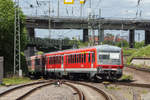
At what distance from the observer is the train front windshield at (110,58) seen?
25047 mm

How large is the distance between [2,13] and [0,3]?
1676mm

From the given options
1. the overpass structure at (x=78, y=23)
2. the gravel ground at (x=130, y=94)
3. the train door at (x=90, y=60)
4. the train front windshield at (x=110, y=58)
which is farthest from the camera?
the overpass structure at (x=78, y=23)

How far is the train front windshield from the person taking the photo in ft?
82.2

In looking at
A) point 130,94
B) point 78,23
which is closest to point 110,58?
point 130,94

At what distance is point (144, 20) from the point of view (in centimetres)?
7669

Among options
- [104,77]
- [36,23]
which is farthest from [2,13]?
[36,23]

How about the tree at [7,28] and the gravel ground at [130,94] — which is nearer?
the gravel ground at [130,94]

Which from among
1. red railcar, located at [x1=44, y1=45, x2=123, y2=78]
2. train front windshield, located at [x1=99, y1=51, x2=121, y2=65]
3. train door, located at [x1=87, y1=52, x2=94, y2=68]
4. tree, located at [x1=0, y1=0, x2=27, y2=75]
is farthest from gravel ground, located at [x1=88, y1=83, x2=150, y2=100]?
tree, located at [x1=0, y1=0, x2=27, y2=75]

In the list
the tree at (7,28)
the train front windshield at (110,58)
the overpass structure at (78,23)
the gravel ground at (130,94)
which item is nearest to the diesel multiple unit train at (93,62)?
the train front windshield at (110,58)

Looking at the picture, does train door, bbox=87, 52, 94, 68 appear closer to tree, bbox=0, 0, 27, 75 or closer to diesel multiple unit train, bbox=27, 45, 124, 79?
diesel multiple unit train, bbox=27, 45, 124, 79

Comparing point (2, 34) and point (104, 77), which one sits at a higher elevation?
point (2, 34)

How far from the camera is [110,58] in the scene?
25.4 m

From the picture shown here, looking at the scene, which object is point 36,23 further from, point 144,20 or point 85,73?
point 85,73

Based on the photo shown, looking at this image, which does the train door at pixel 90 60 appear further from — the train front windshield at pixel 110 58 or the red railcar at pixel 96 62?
the train front windshield at pixel 110 58
